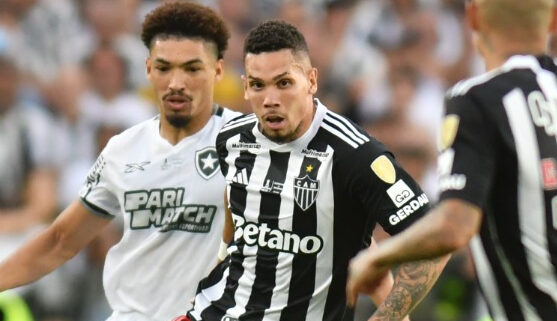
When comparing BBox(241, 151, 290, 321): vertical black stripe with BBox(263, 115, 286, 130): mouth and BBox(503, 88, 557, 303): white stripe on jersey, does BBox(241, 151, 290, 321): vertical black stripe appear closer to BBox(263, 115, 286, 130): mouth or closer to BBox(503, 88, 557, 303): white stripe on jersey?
BBox(263, 115, 286, 130): mouth

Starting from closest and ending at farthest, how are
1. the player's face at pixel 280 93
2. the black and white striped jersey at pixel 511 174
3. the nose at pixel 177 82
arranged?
the black and white striped jersey at pixel 511 174 < the player's face at pixel 280 93 < the nose at pixel 177 82

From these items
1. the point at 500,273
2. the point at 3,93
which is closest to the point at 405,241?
the point at 500,273

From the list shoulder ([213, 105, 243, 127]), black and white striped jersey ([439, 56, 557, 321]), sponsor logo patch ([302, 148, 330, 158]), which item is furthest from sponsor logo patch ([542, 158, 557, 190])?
shoulder ([213, 105, 243, 127])

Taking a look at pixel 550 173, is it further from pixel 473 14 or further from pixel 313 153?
pixel 313 153

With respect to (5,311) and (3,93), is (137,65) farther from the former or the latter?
(5,311)

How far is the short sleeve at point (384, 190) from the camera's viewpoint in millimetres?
4988

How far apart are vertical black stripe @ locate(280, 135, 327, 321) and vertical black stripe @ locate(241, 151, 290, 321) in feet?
0.31

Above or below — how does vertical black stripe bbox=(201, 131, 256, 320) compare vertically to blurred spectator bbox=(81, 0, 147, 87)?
below

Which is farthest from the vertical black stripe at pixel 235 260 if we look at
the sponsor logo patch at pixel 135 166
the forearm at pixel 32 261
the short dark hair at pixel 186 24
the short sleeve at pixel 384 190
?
the forearm at pixel 32 261

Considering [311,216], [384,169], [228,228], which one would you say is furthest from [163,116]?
[384,169]

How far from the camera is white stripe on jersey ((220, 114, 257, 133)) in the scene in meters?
5.66

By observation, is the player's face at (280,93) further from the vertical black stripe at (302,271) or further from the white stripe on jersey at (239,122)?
the white stripe on jersey at (239,122)

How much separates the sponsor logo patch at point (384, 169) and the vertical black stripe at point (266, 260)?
0.47m

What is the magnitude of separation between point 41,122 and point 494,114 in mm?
6282
